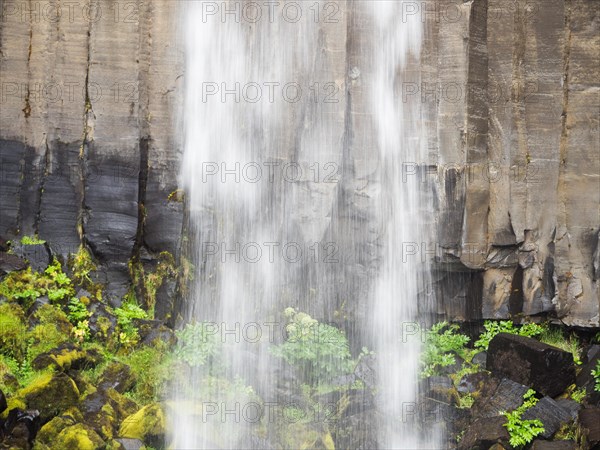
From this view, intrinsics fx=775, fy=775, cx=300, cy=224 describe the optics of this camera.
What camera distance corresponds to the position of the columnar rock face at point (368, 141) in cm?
1164

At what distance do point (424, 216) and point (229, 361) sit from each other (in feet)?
12.7

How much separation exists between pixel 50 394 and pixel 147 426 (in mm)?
1172

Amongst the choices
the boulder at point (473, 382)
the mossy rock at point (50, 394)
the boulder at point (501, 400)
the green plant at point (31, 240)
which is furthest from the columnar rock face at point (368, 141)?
the mossy rock at point (50, 394)

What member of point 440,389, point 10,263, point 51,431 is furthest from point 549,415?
point 10,263

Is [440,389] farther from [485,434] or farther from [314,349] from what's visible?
[314,349]

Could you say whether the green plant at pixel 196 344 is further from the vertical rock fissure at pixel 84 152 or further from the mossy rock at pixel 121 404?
the vertical rock fissure at pixel 84 152

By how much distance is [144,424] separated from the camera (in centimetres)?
906

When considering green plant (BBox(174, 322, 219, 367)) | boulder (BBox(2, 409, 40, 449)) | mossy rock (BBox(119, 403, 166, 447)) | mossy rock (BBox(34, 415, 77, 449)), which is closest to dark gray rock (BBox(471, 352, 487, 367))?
green plant (BBox(174, 322, 219, 367))

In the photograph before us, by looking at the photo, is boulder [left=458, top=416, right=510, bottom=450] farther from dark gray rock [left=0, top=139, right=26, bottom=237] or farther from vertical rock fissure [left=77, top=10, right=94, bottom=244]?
dark gray rock [left=0, top=139, right=26, bottom=237]

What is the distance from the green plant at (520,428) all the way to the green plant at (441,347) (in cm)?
162

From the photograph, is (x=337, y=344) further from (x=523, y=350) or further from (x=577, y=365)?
(x=577, y=365)

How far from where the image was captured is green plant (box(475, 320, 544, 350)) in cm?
1193

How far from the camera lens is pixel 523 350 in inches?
409

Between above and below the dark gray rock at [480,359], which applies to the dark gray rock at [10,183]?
above
